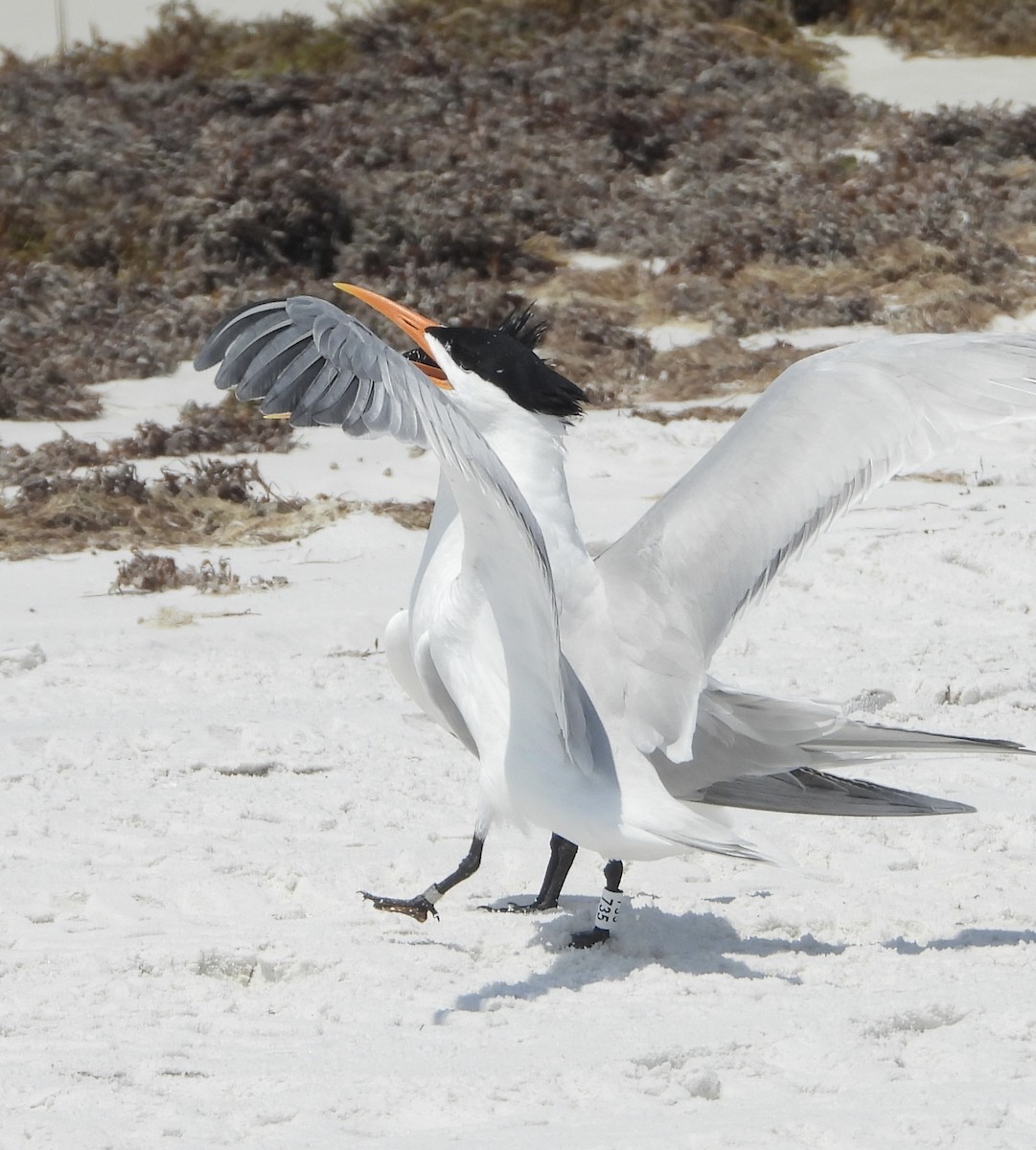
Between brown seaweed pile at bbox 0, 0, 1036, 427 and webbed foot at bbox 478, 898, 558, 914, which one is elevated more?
brown seaweed pile at bbox 0, 0, 1036, 427

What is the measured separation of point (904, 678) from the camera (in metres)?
6.10

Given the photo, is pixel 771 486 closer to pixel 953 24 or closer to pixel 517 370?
pixel 517 370

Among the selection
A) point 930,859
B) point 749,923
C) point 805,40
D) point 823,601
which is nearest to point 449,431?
point 749,923

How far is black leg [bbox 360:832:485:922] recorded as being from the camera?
3889 mm

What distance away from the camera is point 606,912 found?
3.96m

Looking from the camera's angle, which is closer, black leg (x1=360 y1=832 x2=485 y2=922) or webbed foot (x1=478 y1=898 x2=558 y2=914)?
black leg (x1=360 y1=832 x2=485 y2=922)

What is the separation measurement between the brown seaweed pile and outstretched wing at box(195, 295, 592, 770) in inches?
277

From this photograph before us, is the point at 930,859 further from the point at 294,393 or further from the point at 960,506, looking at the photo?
the point at 960,506

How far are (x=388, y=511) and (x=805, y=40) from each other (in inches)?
517

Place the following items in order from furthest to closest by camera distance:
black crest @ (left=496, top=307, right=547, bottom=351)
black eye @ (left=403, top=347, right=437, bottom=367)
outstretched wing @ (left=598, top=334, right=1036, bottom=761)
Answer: black eye @ (left=403, top=347, right=437, bottom=367)
black crest @ (left=496, top=307, right=547, bottom=351)
outstretched wing @ (left=598, top=334, right=1036, bottom=761)

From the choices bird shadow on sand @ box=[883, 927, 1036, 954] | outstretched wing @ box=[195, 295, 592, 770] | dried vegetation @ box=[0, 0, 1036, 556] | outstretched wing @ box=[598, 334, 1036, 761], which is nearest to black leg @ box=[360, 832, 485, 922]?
outstretched wing @ box=[598, 334, 1036, 761]

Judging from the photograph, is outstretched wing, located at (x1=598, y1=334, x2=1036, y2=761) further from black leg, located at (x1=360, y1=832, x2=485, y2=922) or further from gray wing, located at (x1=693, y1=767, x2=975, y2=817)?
black leg, located at (x1=360, y1=832, x2=485, y2=922)

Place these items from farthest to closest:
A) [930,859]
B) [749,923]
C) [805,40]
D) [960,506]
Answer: [805,40] < [960,506] < [930,859] < [749,923]

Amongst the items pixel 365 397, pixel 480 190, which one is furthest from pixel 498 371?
pixel 480 190
